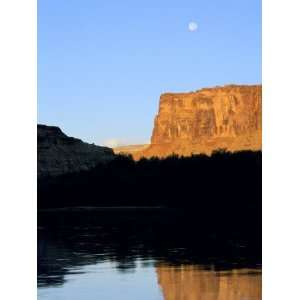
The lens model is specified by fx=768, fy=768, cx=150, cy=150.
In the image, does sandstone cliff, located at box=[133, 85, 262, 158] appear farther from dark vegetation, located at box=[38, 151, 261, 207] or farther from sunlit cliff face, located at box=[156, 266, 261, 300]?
sunlit cliff face, located at box=[156, 266, 261, 300]

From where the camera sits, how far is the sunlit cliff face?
15.8 feet

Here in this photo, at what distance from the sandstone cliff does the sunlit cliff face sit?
4.70 ft

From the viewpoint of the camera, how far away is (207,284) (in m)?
5.31

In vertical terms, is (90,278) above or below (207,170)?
below

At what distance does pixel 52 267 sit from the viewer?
5.79 meters

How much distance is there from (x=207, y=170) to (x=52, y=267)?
3297 millimetres

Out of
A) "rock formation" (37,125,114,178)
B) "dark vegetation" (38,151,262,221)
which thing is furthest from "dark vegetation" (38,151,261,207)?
"rock formation" (37,125,114,178)

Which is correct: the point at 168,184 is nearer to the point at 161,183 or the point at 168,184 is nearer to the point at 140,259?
the point at 161,183

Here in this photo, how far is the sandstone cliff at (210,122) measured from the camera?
6.92 metres

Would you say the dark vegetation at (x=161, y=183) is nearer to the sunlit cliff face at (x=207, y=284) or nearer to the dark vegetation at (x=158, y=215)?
the dark vegetation at (x=158, y=215)

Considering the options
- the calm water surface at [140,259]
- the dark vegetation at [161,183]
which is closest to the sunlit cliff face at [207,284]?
the calm water surface at [140,259]
